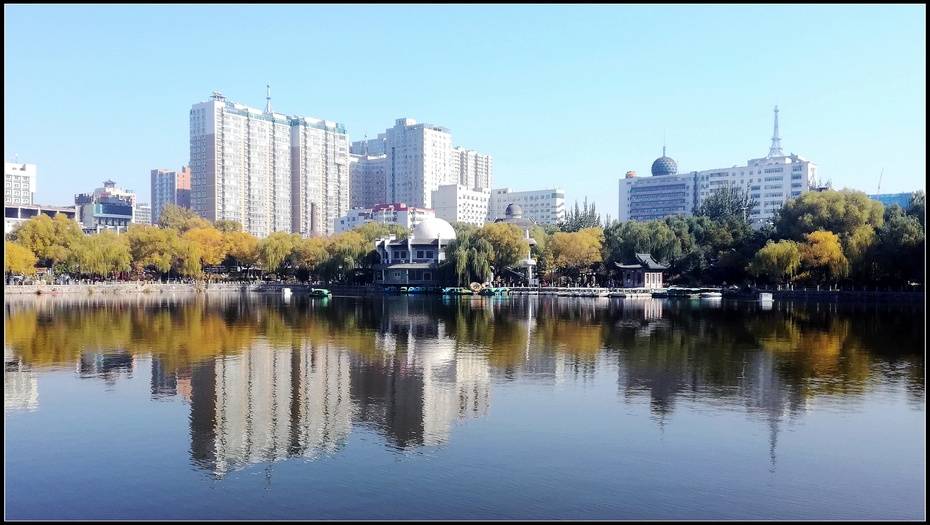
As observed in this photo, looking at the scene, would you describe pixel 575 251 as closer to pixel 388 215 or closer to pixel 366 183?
pixel 388 215

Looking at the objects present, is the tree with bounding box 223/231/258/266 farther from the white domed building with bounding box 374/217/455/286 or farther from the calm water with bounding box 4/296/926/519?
the calm water with bounding box 4/296/926/519

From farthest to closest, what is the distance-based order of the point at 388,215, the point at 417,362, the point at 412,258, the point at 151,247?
the point at 388,215 < the point at 412,258 < the point at 151,247 < the point at 417,362

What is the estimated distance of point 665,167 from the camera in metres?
126

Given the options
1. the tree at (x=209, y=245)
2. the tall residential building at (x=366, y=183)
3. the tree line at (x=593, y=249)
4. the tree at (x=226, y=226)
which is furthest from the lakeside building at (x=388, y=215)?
the tree at (x=209, y=245)

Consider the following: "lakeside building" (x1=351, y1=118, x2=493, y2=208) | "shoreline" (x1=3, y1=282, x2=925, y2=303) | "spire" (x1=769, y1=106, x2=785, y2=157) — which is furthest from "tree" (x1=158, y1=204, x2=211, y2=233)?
"spire" (x1=769, y1=106, x2=785, y2=157)

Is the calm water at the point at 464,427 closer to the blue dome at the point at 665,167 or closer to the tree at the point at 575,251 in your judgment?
the tree at the point at 575,251

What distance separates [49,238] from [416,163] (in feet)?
246

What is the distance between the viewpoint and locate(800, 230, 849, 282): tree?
5009 centimetres

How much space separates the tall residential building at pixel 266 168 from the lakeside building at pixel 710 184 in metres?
47.8

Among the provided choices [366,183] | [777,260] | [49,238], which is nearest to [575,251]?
[777,260]

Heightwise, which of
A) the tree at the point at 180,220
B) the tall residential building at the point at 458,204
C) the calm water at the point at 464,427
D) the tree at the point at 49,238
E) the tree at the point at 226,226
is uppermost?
the tall residential building at the point at 458,204

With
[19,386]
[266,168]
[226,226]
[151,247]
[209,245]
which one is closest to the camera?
[19,386]

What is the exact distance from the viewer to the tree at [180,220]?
281ft

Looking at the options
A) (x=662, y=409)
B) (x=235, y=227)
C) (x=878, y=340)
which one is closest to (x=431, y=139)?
(x=235, y=227)
